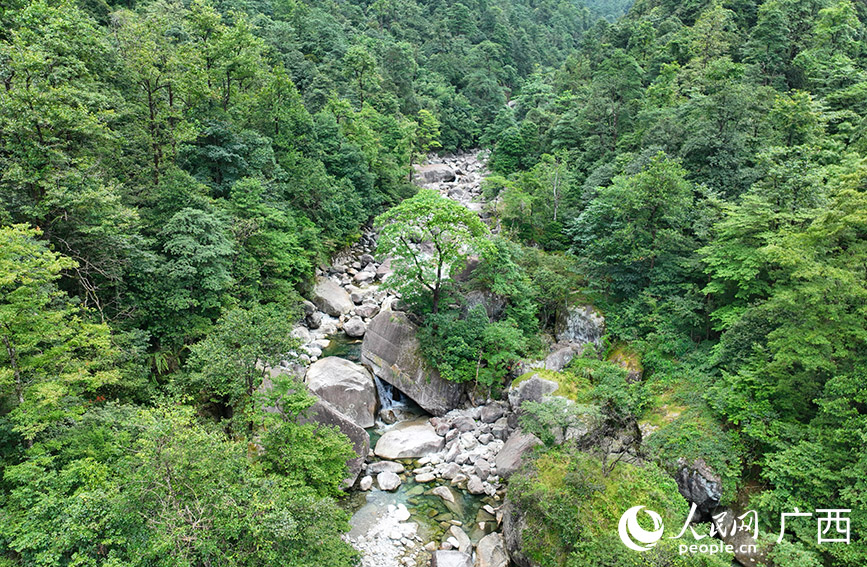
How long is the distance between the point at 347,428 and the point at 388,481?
2.47 metres

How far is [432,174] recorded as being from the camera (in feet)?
160

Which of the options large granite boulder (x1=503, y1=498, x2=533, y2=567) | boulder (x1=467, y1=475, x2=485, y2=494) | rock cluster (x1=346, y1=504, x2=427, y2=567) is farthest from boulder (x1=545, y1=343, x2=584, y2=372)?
rock cluster (x1=346, y1=504, x2=427, y2=567)

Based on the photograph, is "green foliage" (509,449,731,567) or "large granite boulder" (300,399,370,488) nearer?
"green foliage" (509,449,731,567)

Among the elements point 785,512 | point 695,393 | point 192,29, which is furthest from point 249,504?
point 192,29

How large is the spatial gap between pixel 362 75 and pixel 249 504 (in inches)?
1778

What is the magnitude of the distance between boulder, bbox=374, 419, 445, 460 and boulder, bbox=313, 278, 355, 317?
10.0m

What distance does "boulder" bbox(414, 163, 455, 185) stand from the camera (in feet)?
157

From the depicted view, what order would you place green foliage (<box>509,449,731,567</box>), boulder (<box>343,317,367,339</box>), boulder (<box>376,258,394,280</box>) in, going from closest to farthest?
green foliage (<box>509,449,731,567</box>) < boulder (<box>343,317,367,339</box>) < boulder (<box>376,258,394,280</box>)

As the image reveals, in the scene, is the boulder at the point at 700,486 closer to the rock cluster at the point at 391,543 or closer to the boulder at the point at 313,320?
the rock cluster at the point at 391,543

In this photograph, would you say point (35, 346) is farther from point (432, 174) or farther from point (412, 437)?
point (432, 174)

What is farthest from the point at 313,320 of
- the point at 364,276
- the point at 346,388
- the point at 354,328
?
the point at 346,388

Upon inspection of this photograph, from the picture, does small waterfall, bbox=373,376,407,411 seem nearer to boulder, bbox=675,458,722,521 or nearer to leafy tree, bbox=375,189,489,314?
leafy tree, bbox=375,189,489,314

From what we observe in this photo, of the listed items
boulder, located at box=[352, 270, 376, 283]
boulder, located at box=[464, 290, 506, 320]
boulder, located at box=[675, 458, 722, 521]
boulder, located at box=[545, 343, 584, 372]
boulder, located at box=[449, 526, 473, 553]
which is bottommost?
boulder, located at box=[352, 270, 376, 283]

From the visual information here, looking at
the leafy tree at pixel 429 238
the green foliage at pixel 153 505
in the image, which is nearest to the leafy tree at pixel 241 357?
the green foliage at pixel 153 505
